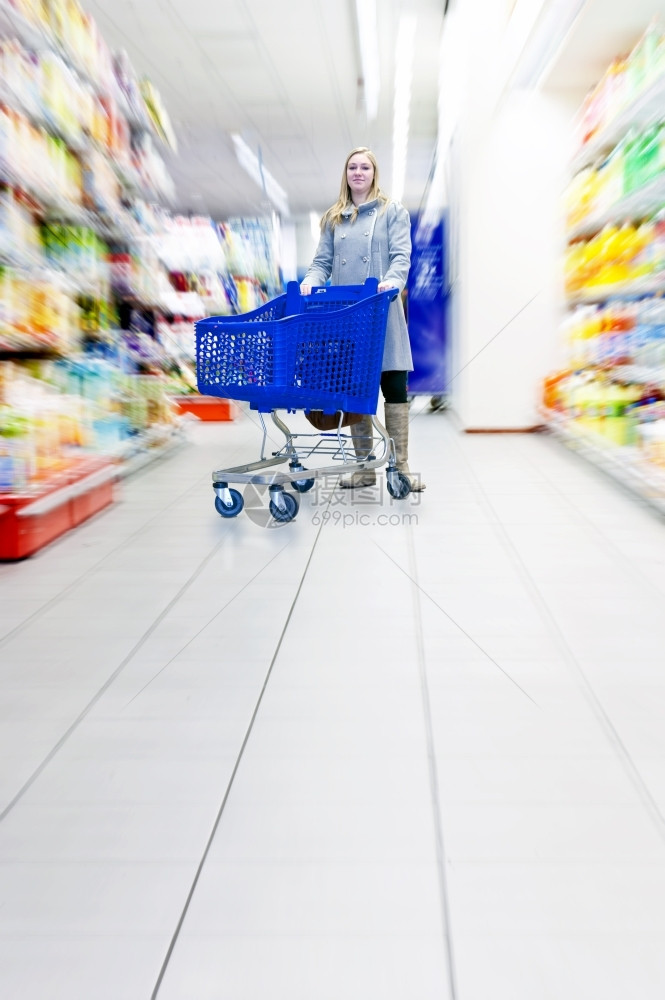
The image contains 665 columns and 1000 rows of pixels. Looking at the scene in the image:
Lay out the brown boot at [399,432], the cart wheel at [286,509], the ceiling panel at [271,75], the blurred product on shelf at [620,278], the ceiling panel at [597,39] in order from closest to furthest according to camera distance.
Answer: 1. the cart wheel at [286,509]
2. the blurred product on shelf at [620,278]
3. the brown boot at [399,432]
4. the ceiling panel at [597,39]
5. the ceiling panel at [271,75]

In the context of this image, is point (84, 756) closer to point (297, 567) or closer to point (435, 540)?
point (297, 567)

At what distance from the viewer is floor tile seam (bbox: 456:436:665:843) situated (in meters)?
1.45

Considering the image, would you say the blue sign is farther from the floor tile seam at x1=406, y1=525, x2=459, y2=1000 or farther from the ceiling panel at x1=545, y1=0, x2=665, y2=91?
the floor tile seam at x1=406, y1=525, x2=459, y2=1000

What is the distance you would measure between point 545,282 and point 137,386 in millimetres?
2812

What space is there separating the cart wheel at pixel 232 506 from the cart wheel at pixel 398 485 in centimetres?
67

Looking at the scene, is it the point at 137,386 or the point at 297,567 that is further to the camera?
the point at 137,386

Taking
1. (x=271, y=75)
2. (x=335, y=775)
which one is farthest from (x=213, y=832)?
(x=271, y=75)

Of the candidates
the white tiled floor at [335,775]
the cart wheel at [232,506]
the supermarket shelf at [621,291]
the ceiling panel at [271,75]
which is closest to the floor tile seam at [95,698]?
the white tiled floor at [335,775]

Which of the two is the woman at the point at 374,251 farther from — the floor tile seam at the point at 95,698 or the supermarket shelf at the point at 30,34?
the floor tile seam at the point at 95,698

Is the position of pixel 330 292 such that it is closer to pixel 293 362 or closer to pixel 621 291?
pixel 293 362

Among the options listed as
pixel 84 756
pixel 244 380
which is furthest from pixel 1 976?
pixel 244 380

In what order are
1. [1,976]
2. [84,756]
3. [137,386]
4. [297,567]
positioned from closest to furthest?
[1,976] → [84,756] → [297,567] → [137,386]

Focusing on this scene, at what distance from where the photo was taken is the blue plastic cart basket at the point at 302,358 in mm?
3441

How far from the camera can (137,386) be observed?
5445 mm
